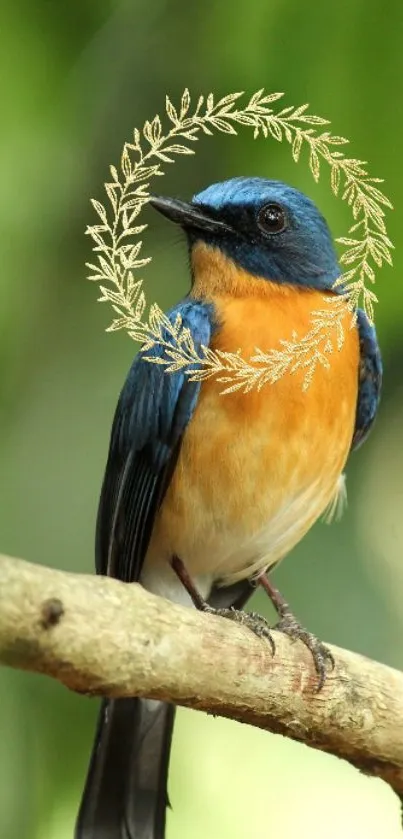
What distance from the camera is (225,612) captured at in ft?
7.91

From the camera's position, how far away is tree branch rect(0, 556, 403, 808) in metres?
1.45

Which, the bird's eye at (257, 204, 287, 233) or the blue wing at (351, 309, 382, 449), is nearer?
the bird's eye at (257, 204, 287, 233)

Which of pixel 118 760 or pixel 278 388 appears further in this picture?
pixel 118 760

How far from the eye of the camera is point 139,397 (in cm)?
240

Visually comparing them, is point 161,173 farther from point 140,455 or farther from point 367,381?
point 367,381

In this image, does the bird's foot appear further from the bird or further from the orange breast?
the orange breast

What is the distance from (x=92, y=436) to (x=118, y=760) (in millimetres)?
754

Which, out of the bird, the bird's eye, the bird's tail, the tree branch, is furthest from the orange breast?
the bird's tail

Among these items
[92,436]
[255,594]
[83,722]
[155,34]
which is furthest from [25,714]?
[155,34]

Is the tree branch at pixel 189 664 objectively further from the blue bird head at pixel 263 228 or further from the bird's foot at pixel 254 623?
the blue bird head at pixel 263 228

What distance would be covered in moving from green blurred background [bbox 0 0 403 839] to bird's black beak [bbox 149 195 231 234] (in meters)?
0.04

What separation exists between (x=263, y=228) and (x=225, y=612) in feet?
2.40

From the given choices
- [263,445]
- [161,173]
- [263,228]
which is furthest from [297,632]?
[161,173]

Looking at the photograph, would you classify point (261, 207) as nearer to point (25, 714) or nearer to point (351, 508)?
point (351, 508)
